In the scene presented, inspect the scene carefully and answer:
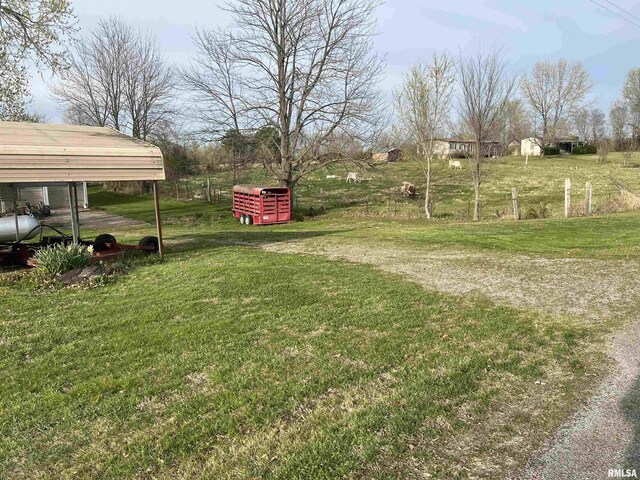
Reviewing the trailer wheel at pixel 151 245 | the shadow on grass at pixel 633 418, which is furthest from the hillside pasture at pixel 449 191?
the shadow on grass at pixel 633 418

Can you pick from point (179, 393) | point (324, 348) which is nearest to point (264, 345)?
point (324, 348)

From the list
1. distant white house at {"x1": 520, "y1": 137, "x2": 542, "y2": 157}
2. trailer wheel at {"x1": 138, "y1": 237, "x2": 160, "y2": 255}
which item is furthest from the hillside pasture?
distant white house at {"x1": 520, "y1": 137, "x2": 542, "y2": 157}

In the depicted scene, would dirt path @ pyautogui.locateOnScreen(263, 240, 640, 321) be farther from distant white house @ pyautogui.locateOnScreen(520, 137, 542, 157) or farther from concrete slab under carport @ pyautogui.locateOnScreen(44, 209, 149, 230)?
distant white house @ pyautogui.locateOnScreen(520, 137, 542, 157)

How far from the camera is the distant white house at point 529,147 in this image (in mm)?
74175

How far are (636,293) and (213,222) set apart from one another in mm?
19656

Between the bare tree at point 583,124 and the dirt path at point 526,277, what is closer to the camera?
the dirt path at point 526,277

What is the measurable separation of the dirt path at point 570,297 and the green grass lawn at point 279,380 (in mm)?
186

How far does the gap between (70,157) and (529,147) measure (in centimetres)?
8247

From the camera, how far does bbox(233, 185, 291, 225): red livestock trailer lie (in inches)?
839

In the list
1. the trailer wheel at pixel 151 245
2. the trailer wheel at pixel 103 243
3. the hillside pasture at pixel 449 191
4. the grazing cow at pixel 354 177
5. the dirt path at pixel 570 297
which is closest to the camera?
the dirt path at pixel 570 297

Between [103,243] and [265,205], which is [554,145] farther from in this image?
[103,243]

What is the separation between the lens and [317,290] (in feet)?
21.7

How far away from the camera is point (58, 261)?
309 inches

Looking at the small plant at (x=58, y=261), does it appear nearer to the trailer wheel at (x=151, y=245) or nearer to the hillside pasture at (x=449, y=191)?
the trailer wheel at (x=151, y=245)
